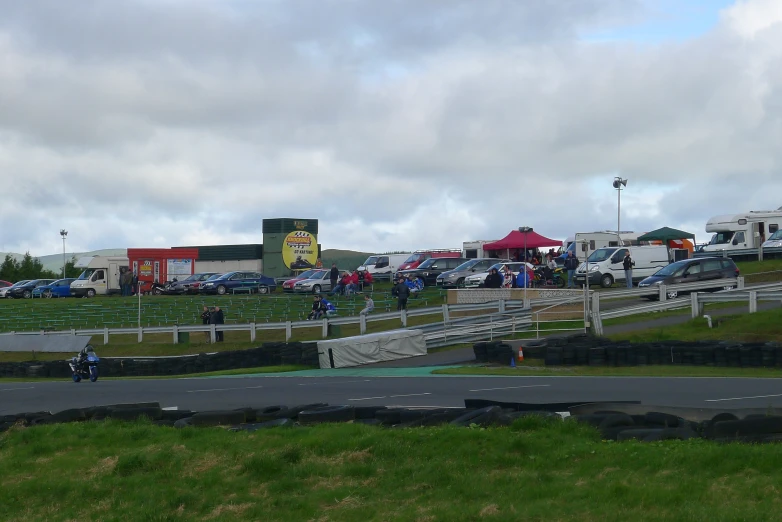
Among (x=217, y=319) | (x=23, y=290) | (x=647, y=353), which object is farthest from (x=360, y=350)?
(x=23, y=290)

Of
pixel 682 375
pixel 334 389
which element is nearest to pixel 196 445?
pixel 334 389

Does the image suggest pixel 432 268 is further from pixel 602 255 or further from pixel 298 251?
pixel 298 251

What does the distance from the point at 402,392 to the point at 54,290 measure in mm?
49031

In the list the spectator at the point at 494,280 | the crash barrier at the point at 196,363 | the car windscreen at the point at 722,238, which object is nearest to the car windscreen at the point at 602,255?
the spectator at the point at 494,280

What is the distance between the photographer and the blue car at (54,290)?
2400 inches

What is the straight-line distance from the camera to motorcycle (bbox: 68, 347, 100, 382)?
25.6m

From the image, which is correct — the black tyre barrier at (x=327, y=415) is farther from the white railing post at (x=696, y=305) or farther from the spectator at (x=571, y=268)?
the spectator at (x=571, y=268)

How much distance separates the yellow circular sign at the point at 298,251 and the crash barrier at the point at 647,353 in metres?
47.3

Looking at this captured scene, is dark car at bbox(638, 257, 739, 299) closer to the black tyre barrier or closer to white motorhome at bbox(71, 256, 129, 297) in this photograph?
the black tyre barrier

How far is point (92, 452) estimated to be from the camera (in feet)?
33.5

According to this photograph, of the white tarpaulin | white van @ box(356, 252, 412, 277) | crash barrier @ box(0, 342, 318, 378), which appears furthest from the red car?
the white tarpaulin

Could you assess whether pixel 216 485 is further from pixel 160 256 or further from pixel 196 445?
pixel 160 256

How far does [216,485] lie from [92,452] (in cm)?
254

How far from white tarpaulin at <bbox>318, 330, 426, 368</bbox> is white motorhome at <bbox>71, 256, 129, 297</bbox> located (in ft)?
120
